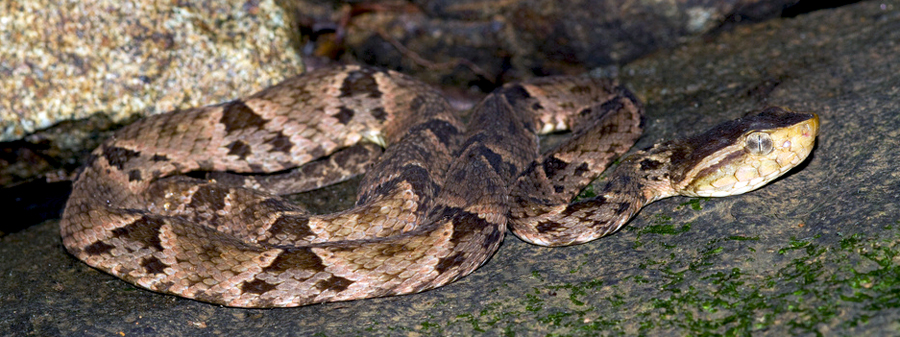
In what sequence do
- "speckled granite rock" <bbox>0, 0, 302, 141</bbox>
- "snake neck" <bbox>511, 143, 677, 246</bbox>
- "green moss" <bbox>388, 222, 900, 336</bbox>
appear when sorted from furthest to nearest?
"speckled granite rock" <bbox>0, 0, 302, 141</bbox>
"snake neck" <bbox>511, 143, 677, 246</bbox>
"green moss" <bbox>388, 222, 900, 336</bbox>

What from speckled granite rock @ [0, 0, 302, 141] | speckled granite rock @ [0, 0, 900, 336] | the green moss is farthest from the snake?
the green moss

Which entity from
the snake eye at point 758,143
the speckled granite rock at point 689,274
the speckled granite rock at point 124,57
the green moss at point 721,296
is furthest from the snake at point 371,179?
the green moss at point 721,296

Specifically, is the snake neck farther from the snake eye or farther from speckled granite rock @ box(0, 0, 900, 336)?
the snake eye

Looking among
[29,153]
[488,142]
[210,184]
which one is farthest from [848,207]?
[29,153]

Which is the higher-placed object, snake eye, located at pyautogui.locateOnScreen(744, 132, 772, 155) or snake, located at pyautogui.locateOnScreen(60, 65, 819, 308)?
snake eye, located at pyautogui.locateOnScreen(744, 132, 772, 155)

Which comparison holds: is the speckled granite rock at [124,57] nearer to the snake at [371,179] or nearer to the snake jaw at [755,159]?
the snake at [371,179]

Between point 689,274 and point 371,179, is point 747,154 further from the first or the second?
point 371,179

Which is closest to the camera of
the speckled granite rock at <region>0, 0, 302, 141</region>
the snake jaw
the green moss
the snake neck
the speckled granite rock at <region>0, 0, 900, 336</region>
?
the green moss

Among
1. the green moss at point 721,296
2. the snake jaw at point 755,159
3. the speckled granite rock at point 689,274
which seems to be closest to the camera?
the green moss at point 721,296
